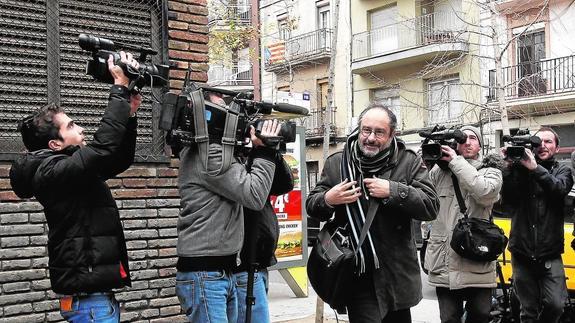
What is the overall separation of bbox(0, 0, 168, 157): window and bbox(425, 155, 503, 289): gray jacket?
250cm

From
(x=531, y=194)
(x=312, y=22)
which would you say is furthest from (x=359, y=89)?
(x=531, y=194)

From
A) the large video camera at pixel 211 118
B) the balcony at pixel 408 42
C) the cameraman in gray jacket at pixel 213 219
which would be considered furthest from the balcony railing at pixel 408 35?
the cameraman in gray jacket at pixel 213 219

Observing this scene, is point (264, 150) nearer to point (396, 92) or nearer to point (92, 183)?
point (92, 183)

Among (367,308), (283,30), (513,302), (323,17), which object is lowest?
(513,302)

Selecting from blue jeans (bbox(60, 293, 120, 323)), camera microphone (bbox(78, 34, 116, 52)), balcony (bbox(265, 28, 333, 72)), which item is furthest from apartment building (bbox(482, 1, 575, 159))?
blue jeans (bbox(60, 293, 120, 323))

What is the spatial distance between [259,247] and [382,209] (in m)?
0.81

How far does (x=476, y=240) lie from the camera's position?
4.71 metres

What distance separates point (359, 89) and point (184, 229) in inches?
939

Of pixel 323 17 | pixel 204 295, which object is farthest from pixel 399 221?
pixel 323 17

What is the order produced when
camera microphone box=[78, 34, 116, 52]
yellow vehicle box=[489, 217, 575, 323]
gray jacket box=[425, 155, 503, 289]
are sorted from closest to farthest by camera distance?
camera microphone box=[78, 34, 116, 52]
gray jacket box=[425, 155, 503, 289]
yellow vehicle box=[489, 217, 575, 323]

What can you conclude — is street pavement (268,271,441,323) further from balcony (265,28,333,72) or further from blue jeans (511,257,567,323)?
balcony (265,28,333,72)

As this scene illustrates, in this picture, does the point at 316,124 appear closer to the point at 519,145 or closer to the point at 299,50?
the point at 299,50

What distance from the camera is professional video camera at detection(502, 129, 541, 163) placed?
5.24 m

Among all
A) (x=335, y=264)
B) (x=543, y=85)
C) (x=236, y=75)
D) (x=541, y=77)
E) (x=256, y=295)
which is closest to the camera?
(x=335, y=264)
